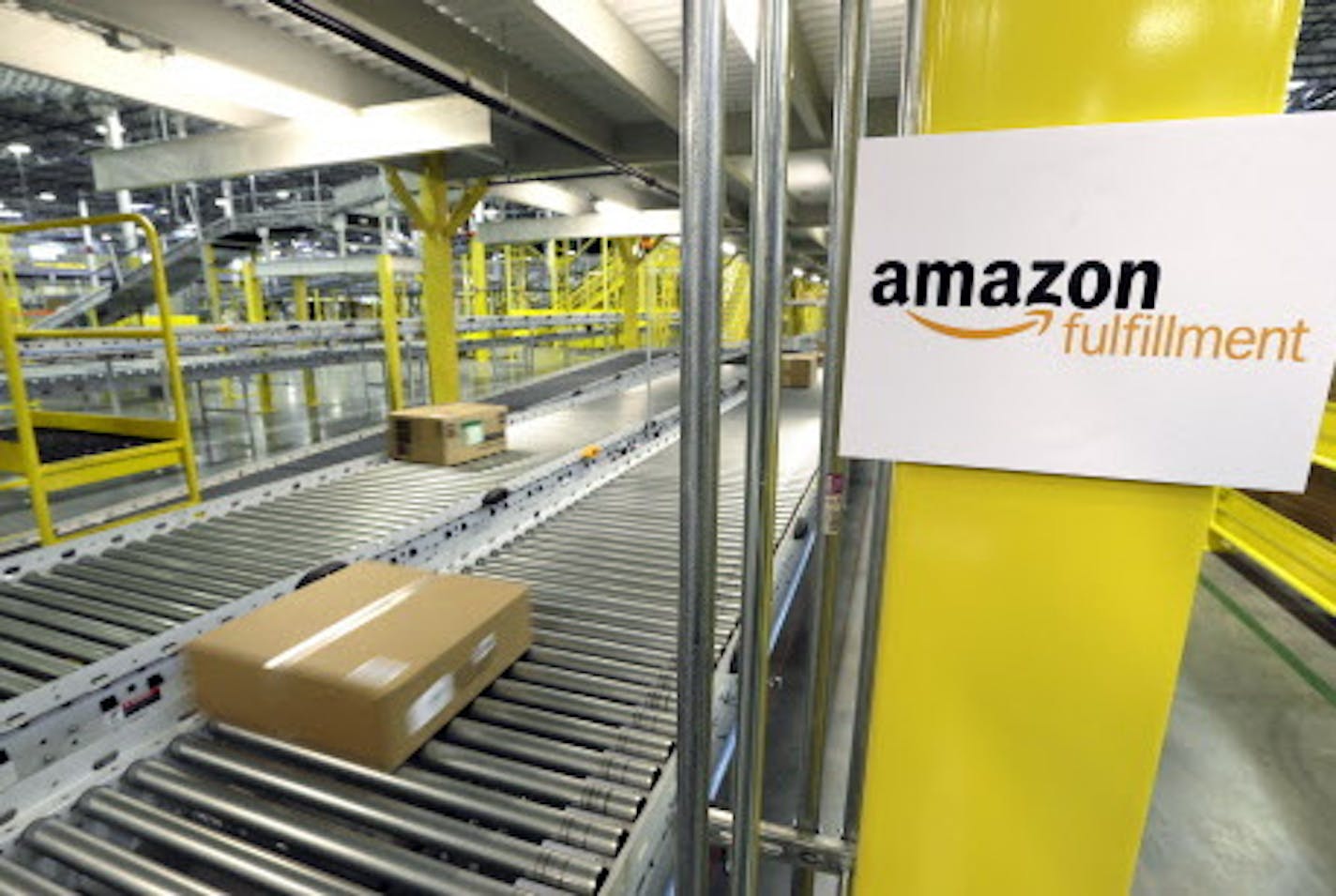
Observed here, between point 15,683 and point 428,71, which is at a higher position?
point 428,71

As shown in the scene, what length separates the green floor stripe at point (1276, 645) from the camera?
3898 mm

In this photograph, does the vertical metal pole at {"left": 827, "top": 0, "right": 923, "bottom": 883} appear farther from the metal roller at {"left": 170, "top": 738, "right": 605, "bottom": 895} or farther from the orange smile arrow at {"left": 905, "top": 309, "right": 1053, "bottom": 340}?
the metal roller at {"left": 170, "top": 738, "right": 605, "bottom": 895}

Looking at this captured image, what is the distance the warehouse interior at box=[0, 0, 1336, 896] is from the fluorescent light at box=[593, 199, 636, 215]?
2.92 metres

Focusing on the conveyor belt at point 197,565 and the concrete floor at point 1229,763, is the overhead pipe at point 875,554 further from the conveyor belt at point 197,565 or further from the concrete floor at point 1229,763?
the conveyor belt at point 197,565

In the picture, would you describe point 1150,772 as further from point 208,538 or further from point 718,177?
point 208,538

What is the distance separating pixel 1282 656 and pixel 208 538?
657 cm

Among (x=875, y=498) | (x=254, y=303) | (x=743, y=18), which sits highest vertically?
(x=743, y=18)

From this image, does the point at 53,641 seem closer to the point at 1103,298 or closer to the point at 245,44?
the point at 1103,298

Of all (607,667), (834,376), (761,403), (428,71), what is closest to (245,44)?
(428,71)

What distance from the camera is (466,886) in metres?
1.57

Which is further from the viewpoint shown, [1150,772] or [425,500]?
[425,500]

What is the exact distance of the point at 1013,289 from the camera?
103cm

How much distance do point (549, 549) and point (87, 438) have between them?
11.9ft

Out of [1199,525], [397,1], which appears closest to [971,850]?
[1199,525]
